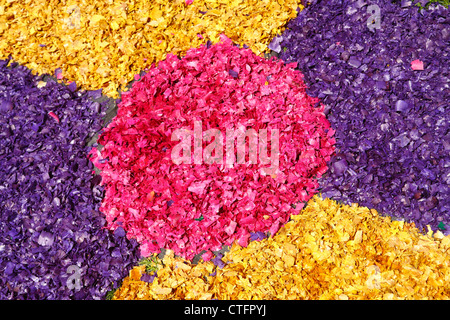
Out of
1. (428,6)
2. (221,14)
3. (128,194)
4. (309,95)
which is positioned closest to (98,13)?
(221,14)

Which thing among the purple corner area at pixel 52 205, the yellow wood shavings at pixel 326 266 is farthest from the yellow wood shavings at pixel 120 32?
the yellow wood shavings at pixel 326 266

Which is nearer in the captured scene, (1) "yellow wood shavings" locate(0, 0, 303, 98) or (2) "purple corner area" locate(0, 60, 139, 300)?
(2) "purple corner area" locate(0, 60, 139, 300)

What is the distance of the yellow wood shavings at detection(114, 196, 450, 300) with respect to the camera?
10.7 ft

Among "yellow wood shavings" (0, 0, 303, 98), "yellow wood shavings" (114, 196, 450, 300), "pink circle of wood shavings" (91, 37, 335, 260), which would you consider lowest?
"yellow wood shavings" (114, 196, 450, 300)

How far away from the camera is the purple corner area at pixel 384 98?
3.83 metres

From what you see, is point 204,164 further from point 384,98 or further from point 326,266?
point 384,98

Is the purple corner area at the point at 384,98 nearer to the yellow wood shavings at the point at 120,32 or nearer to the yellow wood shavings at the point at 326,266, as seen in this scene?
the yellow wood shavings at the point at 326,266

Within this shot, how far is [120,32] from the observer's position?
495 centimetres

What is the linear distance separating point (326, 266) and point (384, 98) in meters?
2.03

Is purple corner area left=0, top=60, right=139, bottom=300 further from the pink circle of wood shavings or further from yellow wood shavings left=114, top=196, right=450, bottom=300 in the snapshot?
yellow wood shavings left=114, top=196, right=450, bottom=300

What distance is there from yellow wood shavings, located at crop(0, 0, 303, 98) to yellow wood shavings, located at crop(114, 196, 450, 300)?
243 cm

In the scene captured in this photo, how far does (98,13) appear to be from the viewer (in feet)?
16.8

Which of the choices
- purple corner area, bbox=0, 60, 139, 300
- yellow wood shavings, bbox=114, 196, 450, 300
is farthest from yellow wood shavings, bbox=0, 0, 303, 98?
yellow wood shavings, bbox=114, 196, 450, 300

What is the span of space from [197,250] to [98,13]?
362 centimetres
